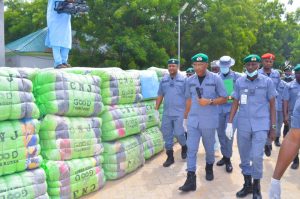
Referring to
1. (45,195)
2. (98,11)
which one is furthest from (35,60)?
(45,195)

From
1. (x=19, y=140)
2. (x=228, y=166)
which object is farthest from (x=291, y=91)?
(x=19, y=140)

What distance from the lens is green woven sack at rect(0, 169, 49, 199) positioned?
143 inches

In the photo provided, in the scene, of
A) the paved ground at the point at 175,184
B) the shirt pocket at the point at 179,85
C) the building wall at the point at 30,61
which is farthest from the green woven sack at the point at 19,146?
the building wall at the point at 30,61

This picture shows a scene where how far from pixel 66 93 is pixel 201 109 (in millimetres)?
1672

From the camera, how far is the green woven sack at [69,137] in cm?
432

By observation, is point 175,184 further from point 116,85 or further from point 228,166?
point 116,85

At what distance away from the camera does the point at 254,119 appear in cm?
458

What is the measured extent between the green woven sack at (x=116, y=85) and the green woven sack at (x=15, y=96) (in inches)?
47.9

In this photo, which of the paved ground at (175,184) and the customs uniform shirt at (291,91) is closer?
the paved ground at (175,184)

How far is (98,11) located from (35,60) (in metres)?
4.14

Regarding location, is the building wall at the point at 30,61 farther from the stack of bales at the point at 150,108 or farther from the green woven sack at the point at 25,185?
the green woven sack at the point at 25,185

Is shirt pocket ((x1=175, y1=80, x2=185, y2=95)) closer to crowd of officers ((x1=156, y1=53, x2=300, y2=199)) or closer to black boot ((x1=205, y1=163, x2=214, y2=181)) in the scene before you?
crowd of officers ((x1=156, y1=53, x2=300, y2=199))

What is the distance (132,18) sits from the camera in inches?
736

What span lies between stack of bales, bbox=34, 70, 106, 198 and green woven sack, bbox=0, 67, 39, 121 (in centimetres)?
36
